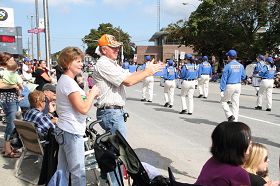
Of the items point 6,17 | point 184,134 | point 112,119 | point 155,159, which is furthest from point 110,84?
point 6,17

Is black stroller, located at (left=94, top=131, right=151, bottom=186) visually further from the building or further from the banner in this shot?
the building

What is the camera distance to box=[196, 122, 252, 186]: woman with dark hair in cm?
274

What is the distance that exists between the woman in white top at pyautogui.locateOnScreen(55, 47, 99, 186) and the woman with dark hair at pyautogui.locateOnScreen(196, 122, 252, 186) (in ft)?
4.95

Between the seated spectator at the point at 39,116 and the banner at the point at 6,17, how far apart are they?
1243 cm

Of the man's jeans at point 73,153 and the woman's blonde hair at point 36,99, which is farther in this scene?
the woman's blonde hair at point 36,99

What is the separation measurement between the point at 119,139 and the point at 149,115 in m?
9.11

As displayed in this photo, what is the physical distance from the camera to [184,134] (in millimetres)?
9141

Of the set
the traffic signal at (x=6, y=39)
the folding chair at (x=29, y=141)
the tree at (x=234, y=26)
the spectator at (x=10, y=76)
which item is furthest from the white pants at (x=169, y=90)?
the tree at (x=234, y=26)

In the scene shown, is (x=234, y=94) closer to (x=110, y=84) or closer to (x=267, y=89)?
(x=267, y=89)

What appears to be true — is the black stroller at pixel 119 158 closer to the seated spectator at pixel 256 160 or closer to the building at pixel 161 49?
the seated spectator at pixel 256 160

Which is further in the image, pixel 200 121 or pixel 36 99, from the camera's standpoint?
pixel 200 121

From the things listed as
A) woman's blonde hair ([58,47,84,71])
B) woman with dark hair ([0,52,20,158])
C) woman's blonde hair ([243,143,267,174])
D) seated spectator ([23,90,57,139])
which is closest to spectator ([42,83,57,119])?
seated spectator ([23,90,57,139])

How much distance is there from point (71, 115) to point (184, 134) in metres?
5.58

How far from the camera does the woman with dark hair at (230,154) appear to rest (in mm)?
2736
